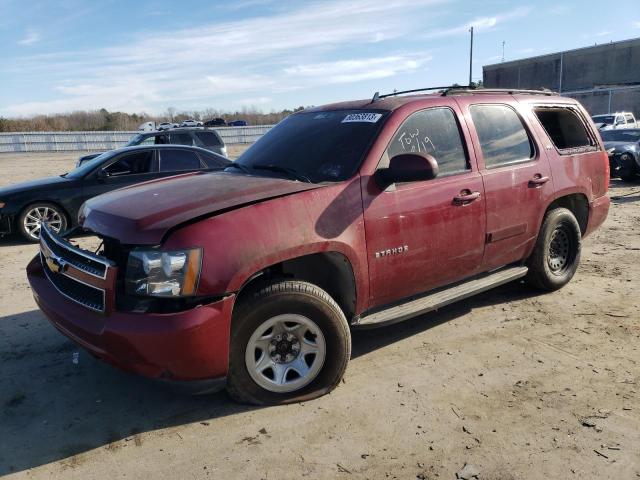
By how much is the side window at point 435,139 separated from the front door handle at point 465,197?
0.62 ft

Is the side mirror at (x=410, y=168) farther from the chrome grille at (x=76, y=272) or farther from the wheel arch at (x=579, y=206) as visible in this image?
the wheel arch at (x=579, y=206)

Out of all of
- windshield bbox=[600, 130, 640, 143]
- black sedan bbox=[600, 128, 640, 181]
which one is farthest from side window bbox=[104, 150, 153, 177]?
windshield bbox=[600, 130, 640, 143]

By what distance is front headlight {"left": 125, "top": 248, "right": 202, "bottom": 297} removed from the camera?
9.32 ft

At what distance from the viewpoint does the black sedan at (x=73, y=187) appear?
808cm

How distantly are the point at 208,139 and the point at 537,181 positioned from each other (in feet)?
39.6

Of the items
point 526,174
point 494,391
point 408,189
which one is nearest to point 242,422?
point 494,391

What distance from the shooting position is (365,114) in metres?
4.00

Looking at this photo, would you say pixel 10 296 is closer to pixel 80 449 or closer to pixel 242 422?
pixel 80 449

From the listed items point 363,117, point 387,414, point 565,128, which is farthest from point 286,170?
point 565,128

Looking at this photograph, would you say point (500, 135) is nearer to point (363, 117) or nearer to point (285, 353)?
point (363, 117)

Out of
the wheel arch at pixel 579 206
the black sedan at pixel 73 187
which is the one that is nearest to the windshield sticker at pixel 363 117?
the wheel arch at pixel 579 206

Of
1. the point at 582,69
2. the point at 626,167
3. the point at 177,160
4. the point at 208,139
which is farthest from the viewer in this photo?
the point at 582,69

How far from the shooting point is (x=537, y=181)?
4.66 metres

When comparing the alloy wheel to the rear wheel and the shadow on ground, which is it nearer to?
the shadow on ground
